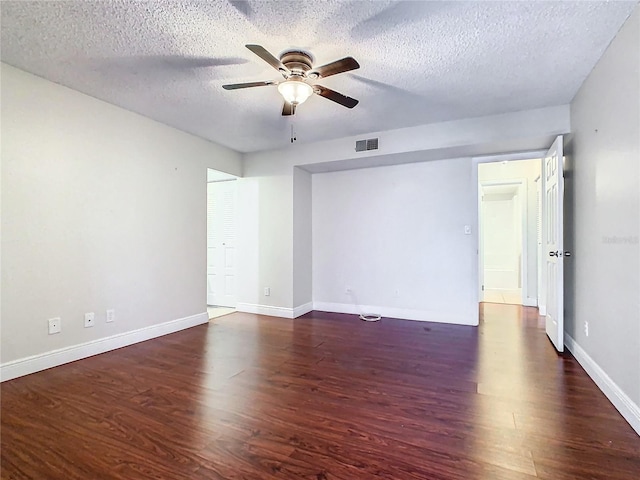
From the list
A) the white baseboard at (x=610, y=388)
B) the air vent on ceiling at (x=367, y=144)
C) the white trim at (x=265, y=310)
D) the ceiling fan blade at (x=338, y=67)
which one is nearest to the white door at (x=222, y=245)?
the white trim at (x=265, y=310)

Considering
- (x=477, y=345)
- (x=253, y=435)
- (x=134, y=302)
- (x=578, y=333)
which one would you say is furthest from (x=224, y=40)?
(x=578, y=333)

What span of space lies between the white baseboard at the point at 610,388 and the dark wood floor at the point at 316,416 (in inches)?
2.4

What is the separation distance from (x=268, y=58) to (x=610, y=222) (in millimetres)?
2551

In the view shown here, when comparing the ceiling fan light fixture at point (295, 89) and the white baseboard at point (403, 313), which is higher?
the ceiling fan light fixture at point (295, 89)

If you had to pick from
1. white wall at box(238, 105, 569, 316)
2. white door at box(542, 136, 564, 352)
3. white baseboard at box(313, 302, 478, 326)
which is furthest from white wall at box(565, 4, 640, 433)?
white baseboard at box(313, 302, 478, 326)

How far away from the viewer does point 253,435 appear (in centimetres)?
176

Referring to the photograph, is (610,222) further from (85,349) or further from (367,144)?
(85,349)

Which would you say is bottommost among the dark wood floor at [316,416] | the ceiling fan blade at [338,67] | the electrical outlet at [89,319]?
the dark wood floor at [316,416]

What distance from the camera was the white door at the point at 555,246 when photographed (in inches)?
119

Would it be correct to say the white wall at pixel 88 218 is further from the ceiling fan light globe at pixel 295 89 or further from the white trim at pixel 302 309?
the ceiling fan light globe at pixel 295 89

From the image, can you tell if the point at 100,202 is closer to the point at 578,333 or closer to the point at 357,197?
the point at 357,197

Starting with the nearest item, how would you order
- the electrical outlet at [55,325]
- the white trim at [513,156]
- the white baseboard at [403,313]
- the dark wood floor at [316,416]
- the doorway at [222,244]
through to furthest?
1. the dark wood floor at [316,416]
2. the electrical outlet at [55,325]
3. the white trim at [513,156]
4. the white baseboard at [403,313]
5. the doorway at [222,244]

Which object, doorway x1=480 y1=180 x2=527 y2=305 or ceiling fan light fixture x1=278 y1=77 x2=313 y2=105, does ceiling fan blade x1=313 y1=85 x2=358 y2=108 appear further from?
doorway x1=480 y1=180 x2=527 y2=305

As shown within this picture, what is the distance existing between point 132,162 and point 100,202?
0.56m
